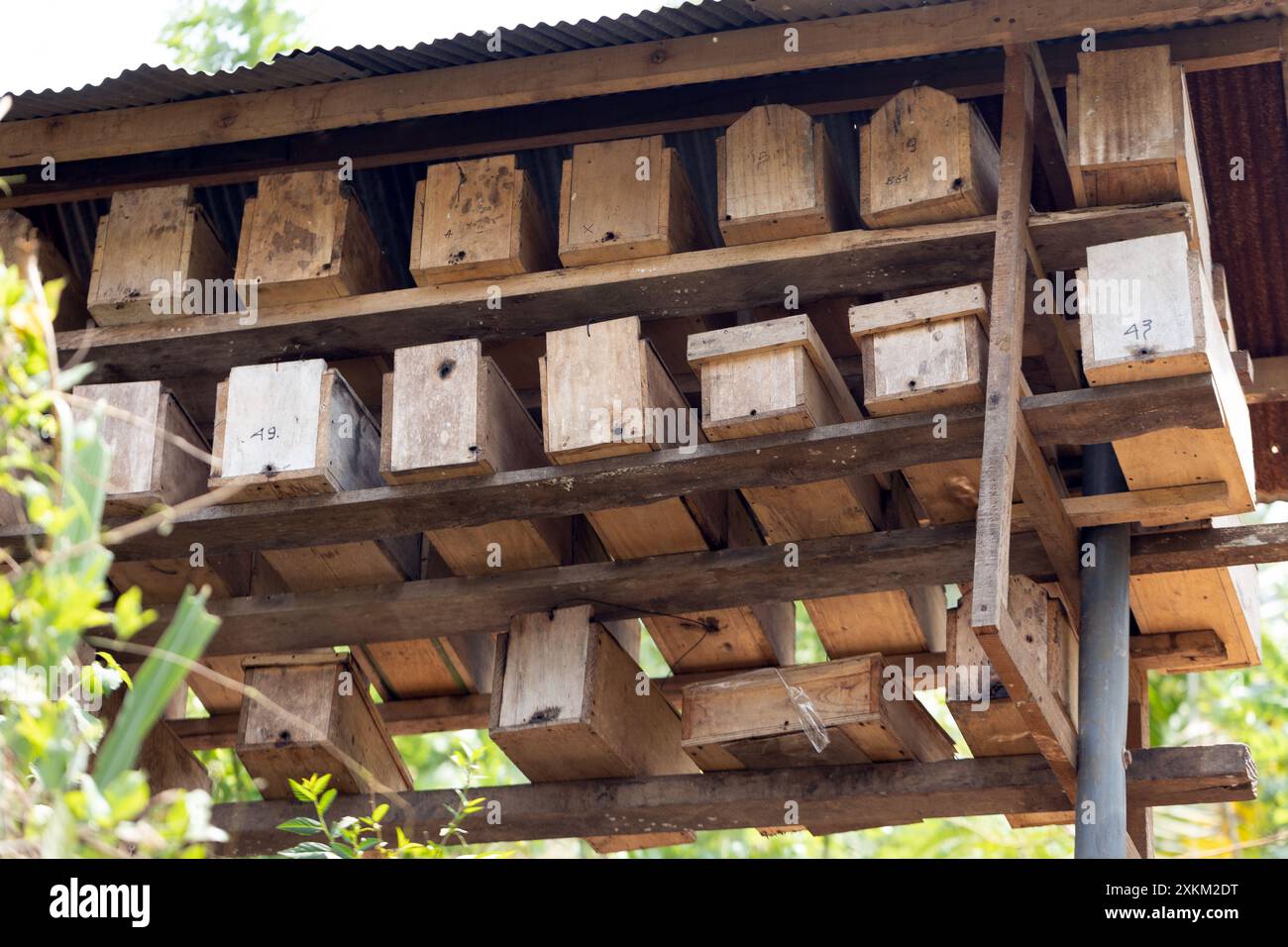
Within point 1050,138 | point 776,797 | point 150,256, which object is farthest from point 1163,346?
point 150,256

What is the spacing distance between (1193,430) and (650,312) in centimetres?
159

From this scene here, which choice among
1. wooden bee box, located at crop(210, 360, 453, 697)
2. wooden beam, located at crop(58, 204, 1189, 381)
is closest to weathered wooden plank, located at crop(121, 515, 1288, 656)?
wooden bee box, located at crop(210, 360, 453, 697)

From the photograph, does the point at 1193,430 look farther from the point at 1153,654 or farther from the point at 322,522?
the point at 322,522

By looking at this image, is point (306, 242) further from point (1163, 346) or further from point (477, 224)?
point (1163, 346)

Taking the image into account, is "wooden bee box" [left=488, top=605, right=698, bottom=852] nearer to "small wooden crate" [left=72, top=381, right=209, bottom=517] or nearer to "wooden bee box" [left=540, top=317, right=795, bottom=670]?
"wooden bee box" [left=540, top=317, right=795, bottom=670]

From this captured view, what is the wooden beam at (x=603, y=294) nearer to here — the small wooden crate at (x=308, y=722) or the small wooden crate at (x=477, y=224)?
the small wooden crate at (x=477, y=224)

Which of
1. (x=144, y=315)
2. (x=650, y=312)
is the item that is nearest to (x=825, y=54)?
(x=650, y=312)

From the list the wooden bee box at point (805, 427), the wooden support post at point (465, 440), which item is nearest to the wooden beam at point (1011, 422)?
the wooden bee box at point (805, 427)

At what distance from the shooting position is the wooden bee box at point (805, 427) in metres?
4.84

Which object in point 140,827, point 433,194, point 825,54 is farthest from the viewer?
point 433,194

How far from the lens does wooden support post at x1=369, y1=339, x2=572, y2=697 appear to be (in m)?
5.04

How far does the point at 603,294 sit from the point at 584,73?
2.24 ft
